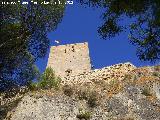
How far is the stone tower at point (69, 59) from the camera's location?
2201 inches

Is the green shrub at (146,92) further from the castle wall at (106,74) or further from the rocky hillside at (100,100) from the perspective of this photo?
the castle wall at (106,74)

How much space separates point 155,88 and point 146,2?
20203 millimetres

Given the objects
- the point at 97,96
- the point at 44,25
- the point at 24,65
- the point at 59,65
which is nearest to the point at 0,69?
the point at 24,65

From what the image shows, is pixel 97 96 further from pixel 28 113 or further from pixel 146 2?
pixel 146 2

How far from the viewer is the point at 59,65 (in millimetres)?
57094

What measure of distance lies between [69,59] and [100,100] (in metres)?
30.2

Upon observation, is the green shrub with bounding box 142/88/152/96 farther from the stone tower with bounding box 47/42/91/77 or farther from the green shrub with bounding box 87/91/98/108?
the stone tower with bounding box 47/42/91/77

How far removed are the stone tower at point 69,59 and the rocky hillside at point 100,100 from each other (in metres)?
23.2

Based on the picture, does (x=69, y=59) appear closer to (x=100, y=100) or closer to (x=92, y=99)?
(x=100, y=100)

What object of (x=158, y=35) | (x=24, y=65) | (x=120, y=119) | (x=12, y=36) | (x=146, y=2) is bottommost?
(x=120, y=119)

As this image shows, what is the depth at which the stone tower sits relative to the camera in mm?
55906

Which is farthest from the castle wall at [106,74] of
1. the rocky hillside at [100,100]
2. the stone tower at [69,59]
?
the stone tower at [69,59]

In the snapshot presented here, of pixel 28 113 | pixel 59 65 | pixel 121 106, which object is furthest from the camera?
pixel 59 65

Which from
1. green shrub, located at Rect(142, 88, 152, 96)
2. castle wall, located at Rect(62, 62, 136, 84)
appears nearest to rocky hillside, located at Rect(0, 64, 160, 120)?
green shrub, located at Rect(142, 88, 152, 96)
